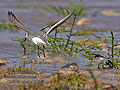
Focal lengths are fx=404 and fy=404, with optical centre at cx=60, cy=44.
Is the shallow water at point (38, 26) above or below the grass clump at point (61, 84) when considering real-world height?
above

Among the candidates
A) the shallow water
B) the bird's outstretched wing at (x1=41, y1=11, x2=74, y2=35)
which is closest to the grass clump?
the shallow water

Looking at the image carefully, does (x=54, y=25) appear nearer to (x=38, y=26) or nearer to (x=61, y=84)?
(x=61, y=84)

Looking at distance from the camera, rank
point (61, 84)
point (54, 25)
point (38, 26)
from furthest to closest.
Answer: point (38, 26)
point (54, 25)
point (61, 84)

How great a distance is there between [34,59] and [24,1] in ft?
61.5

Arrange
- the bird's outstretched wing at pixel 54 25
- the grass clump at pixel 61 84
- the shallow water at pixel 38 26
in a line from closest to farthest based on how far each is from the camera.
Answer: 1. the grass clump at pixel 61 84
2. the bird's outstretched wing at pixel 54 25
3. the shallow water at pixel 38 26

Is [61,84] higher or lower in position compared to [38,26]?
lower

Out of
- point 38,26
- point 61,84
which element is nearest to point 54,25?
point 61,84

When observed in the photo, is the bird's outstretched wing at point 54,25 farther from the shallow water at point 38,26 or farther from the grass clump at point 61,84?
the grass clump at point 61,84

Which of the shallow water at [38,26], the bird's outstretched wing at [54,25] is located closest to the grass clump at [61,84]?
the shallow water at [38,26]

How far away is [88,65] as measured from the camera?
27.3 ft

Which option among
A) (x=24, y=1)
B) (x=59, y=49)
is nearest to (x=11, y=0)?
(x=24, y=1)

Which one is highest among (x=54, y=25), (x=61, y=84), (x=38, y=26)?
(x=38, y=26)

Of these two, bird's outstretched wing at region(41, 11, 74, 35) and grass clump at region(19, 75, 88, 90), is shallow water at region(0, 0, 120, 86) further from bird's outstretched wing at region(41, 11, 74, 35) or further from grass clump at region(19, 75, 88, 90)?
grass clump at region(19, 75, 88, 90)

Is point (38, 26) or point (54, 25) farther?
point (38, 26)
